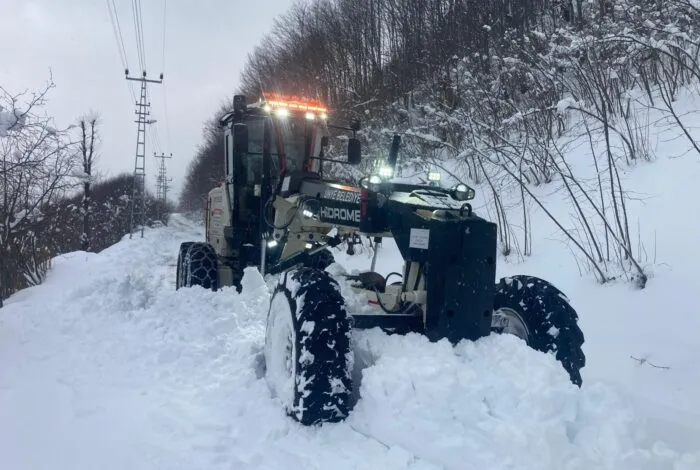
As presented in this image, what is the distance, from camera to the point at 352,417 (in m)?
3.50

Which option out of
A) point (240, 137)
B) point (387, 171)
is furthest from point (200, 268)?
point (387, 171)

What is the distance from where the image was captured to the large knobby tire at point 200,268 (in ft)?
24.1

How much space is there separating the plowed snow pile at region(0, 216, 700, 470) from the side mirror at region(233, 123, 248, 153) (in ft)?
8.58

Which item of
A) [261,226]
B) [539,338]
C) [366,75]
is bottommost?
[539,338]

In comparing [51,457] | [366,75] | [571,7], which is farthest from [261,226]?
[366,75]

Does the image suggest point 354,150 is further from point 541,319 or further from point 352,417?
point 352,417

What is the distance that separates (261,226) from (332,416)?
3.73m

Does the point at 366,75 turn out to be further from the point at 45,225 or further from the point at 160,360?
the point at 160,360

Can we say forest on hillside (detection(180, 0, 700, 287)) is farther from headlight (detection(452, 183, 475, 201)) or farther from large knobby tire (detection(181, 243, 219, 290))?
large knobby tire (detection(181, 243, 219, 290))

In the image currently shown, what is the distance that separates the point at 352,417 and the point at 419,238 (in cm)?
120

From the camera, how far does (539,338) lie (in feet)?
13.1

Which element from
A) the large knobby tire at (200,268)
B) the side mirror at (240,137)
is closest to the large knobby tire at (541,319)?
the side mirror at (240,137)

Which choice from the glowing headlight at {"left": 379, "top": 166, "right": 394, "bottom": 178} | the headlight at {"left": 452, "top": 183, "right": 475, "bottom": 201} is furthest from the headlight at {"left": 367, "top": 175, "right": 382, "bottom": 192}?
the headlight at {"left": 452, "top": 183, "right": 475, "bottom": 201}

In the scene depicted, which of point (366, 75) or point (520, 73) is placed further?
point (366, 75)
